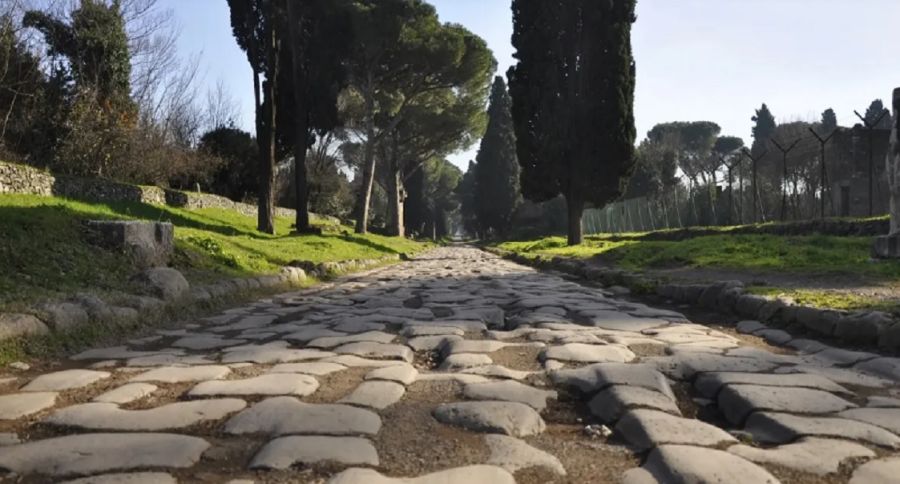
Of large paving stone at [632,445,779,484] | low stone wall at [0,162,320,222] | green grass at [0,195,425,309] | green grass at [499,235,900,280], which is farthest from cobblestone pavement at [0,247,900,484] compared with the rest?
low stone wall at [0,162,320,222]

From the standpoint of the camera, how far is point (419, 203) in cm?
5744

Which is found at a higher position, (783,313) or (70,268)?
(70,268)

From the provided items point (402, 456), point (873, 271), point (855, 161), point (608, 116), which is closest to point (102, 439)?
point (402, 456)

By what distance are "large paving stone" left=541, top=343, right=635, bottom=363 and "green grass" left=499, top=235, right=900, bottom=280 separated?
14.8 feet

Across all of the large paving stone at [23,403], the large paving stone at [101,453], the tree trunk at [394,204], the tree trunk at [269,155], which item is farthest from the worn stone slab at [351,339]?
the tree trunk at [394,204]

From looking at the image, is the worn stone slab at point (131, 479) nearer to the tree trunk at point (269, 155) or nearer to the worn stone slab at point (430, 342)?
the worn stone slab at point (430, 342)

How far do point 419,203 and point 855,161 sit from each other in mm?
39205

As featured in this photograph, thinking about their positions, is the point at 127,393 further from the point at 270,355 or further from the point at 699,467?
the point at 699,467

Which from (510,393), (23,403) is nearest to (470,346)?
(510,393)

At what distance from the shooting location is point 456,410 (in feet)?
8.39

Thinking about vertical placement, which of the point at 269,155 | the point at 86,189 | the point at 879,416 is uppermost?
the point at 269,155

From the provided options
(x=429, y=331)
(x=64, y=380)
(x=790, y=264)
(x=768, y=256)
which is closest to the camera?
(x=64, y=380)

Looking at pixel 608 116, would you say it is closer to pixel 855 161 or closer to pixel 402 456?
pixel 855 161

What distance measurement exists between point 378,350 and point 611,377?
149 cm
